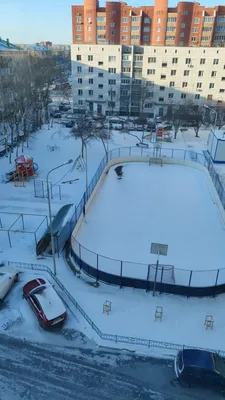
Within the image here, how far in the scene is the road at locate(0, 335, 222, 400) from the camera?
9.10m

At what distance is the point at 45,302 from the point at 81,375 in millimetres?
3204

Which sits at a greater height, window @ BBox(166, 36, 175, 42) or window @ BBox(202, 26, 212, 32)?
window @ BBox(202, 26, 212, 32)

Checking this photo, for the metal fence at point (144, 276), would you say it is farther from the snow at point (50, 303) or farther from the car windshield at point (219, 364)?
the car windshield at point (219, 364)

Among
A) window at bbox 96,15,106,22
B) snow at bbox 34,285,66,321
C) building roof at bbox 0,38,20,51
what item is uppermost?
window at bbox 96,15,106,22

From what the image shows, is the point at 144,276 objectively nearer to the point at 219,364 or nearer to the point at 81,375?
the point at 219,364

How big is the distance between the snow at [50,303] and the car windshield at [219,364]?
582 centimetres

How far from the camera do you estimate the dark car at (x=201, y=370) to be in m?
9.16

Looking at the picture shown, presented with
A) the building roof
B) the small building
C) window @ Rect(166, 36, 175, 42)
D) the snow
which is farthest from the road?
window @ Rect(166, 36, 175, 42)

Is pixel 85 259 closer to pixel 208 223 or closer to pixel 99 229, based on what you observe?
pixel 99 229

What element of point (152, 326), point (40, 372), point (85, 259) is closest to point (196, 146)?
point (85, 259)

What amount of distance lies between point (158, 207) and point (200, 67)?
39444 millimetres

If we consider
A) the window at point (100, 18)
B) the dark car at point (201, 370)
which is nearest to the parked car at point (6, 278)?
the dark car at point (201, 370)

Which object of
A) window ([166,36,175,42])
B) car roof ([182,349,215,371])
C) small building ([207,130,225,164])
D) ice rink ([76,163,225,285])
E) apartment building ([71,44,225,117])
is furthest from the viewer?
window ([166,36,175,42])

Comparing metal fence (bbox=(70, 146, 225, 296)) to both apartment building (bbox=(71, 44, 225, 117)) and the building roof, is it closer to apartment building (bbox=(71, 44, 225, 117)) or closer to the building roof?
apartment building (bbox=(71, 44, 225, 117))
